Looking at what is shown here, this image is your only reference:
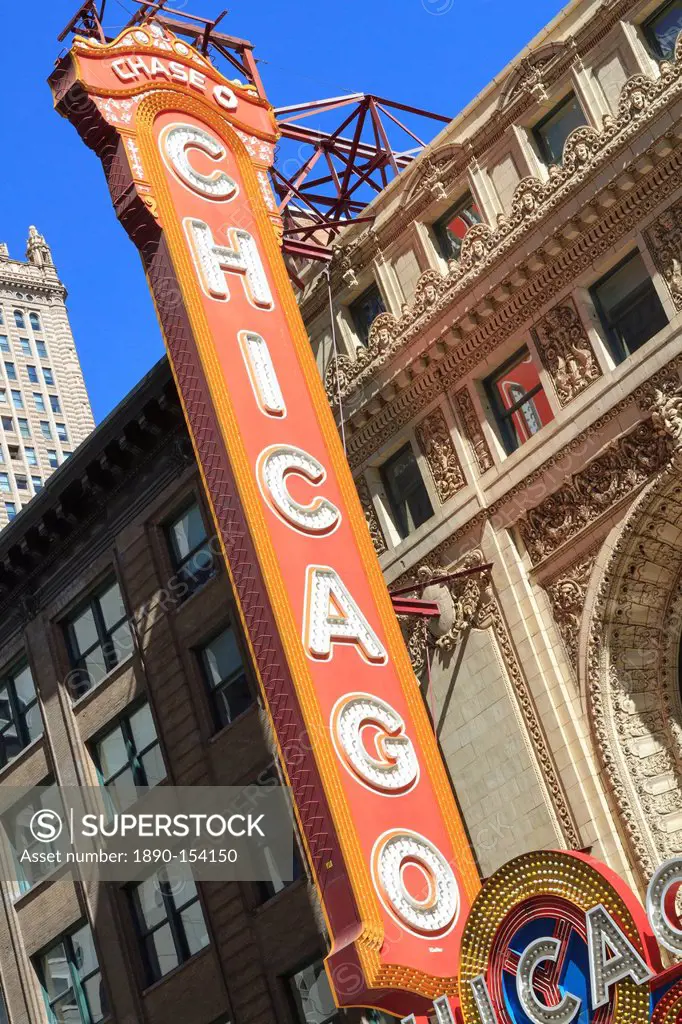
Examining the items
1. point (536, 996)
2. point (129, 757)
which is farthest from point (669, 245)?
point (129, 757)

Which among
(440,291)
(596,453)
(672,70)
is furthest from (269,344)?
(672,70)

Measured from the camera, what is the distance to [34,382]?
108875 millimetres

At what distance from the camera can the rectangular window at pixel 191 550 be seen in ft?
106

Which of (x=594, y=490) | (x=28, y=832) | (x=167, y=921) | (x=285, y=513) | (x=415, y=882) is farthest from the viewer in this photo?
(x=28, y=832)

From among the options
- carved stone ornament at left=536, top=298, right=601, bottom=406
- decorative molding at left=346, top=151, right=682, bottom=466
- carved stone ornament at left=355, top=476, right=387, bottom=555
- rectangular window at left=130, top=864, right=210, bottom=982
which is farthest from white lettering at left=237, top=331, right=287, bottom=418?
rectangular window at left=130, top=864, right=210, bottom=982

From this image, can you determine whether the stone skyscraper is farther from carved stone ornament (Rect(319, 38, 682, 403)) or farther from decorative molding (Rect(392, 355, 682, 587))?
Result: decorative molding (Rect(392, 355, 682, 587))

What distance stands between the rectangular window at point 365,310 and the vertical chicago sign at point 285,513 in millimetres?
2329

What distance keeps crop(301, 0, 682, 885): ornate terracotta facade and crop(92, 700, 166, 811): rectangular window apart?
7.33 meters

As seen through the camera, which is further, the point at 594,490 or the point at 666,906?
the point at 594,490

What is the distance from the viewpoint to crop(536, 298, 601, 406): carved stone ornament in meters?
25.5

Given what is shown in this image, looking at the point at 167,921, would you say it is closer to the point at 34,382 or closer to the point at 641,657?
the point at 641,657

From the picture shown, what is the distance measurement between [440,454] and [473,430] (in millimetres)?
836

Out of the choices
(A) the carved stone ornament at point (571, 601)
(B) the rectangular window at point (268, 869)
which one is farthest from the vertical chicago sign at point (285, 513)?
(B) the rectangular window at point (268, 869)

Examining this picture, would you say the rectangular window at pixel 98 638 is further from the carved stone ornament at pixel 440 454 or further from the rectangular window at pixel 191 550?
the carved stone ornament at pixel 440 454
